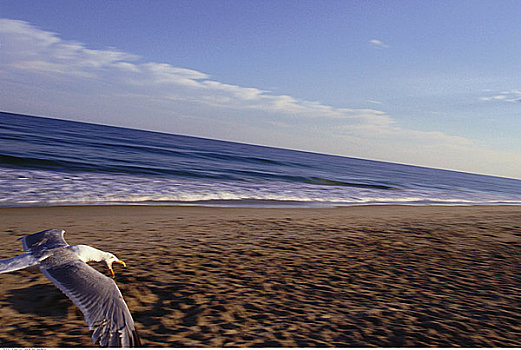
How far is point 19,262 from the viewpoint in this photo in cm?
248

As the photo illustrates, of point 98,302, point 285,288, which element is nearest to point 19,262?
point 98,302

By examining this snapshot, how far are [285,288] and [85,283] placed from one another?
167 cm

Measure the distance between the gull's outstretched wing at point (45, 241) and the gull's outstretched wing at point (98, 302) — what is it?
34cm

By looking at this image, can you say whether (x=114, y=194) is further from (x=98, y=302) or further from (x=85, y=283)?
(x=98, y=302)

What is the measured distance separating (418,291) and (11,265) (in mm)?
3221

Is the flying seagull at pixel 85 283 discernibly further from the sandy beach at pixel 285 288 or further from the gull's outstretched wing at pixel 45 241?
the sandy beach at pixel 285 288

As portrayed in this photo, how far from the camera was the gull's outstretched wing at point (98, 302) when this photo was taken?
1.85 m

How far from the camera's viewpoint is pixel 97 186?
33.9 feet

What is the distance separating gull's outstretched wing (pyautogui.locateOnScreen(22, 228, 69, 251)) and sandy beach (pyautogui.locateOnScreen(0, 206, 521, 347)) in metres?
0.40

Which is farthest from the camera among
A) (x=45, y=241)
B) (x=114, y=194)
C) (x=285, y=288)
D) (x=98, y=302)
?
(x=114, y=194)

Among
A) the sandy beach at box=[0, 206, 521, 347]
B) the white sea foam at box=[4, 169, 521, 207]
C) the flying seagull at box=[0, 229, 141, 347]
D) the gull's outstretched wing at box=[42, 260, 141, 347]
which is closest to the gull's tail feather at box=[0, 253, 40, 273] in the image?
the flying seagull at box=[0, 229, 141, 347]

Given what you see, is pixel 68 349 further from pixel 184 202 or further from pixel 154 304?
pixel 184 202

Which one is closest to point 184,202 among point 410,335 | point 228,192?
point 228,192

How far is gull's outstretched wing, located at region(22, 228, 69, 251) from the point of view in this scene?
2.75 metres
